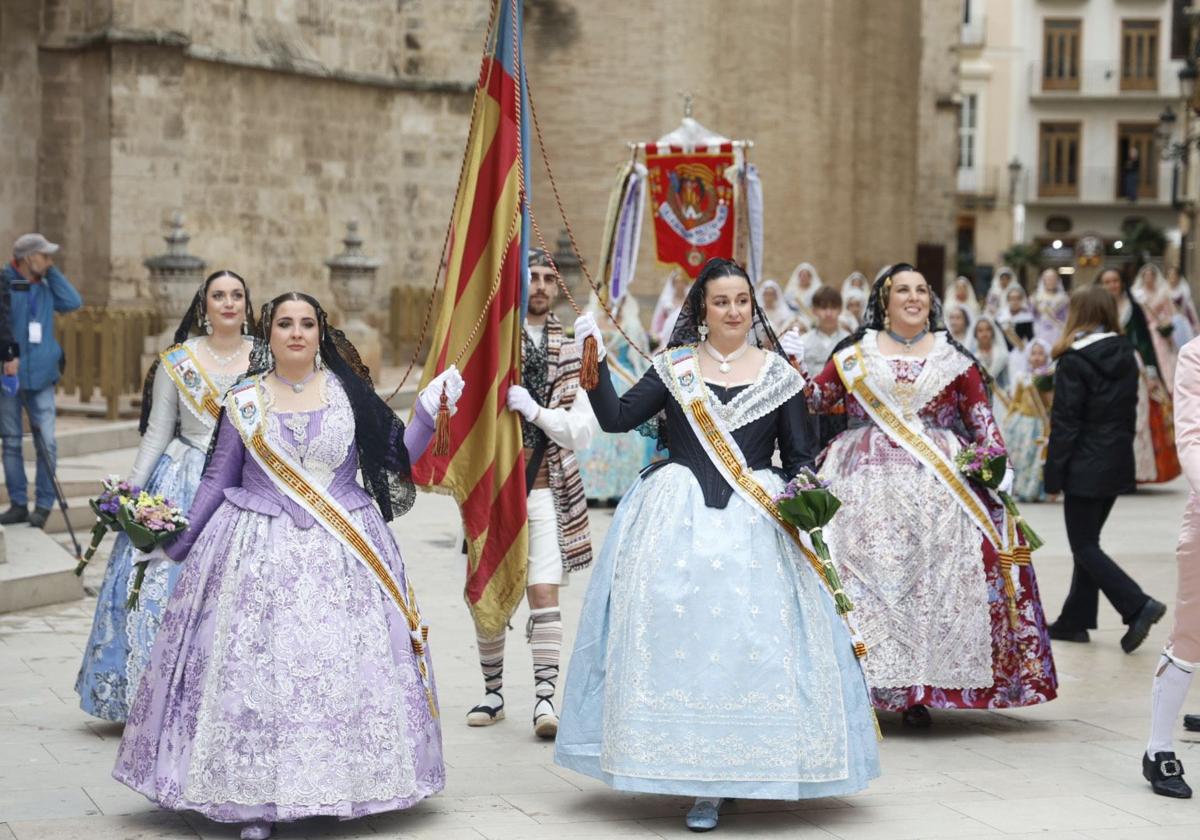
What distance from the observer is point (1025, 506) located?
17062 millimetres

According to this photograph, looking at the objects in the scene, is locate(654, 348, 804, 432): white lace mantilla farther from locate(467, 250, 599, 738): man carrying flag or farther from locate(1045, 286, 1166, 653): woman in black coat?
locate(1045, 286, 1166, 653): woman in black coat

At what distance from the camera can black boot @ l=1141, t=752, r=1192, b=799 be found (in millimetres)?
6977

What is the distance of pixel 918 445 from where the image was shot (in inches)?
323

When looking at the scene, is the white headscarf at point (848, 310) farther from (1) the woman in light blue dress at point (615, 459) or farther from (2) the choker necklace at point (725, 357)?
(2) the choker necklace at point (725, 357)

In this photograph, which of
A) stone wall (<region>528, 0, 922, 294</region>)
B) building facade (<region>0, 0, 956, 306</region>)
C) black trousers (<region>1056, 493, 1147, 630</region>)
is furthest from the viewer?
stone wall (<region>528, 0, 922, 294</region>)

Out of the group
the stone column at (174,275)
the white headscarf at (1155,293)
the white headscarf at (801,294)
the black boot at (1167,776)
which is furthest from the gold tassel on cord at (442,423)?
the white headscarf at (1155,293)

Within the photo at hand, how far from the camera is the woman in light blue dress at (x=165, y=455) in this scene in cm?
790

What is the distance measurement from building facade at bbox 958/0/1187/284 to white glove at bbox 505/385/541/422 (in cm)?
5385

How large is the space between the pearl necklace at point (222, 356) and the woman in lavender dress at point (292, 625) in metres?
1.38

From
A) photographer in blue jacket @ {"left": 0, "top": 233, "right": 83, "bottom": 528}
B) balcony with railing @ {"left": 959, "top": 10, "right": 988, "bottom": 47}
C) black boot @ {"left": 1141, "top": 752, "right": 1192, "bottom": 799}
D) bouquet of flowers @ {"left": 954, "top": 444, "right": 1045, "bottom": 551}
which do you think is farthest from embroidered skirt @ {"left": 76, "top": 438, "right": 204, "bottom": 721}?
balcony with railing @ {"left": 959, "top": 10, "right": 988, "bottom": 47}

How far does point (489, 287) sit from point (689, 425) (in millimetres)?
1310

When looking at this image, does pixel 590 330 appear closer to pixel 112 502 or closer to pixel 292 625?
pixel 292 625

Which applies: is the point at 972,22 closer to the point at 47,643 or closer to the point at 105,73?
the point at 105,73

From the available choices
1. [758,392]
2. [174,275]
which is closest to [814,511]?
[758,392]
